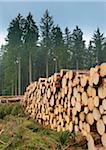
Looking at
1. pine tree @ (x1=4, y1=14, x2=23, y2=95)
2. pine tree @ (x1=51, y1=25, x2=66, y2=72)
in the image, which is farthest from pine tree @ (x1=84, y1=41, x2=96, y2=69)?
pine tree @ (x1=4, y1=14, x2=23, y2=95)

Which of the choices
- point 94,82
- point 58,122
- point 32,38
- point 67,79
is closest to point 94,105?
point 94,82

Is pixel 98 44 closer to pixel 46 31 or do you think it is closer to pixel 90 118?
pixel 46 31

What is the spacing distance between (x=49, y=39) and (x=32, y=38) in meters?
3.61

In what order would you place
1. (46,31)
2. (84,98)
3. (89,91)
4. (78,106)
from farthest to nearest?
(46,31) → (78,106) → (84,98) → (89,91)

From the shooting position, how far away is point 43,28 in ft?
148

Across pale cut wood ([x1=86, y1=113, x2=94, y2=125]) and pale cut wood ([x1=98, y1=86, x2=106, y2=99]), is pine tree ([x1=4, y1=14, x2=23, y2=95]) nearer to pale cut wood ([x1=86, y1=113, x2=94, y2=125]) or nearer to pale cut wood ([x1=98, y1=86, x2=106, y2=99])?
pale cut wood ([x1=86, y1=113, x2=94, y2=125])

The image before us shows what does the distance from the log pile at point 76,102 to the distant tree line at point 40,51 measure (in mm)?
31031

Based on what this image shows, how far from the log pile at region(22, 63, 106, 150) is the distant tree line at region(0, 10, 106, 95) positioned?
31.0 m

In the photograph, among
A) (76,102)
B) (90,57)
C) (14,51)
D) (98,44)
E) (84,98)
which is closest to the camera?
(84,98)

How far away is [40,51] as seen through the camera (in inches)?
1791

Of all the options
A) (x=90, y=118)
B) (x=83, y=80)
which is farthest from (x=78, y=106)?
(x=90, y=118)

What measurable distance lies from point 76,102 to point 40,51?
127 ft

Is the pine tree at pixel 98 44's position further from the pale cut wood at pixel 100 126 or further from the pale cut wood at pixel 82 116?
the pale cut wood at pixel 100 126

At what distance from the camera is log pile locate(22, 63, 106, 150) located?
5844 millimetres
